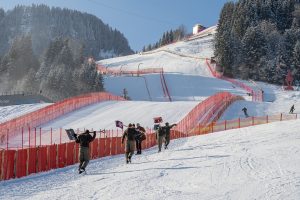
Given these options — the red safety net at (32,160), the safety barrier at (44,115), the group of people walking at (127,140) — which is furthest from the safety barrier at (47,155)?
the safety barrier at (44,115)

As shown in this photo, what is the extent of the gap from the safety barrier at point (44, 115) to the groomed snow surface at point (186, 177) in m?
17.6

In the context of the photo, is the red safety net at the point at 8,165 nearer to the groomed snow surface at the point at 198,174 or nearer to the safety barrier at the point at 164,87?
the groomed snow surface at the point at 198,174

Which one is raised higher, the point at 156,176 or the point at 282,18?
the point at 282,18

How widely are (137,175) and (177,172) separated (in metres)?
1.22

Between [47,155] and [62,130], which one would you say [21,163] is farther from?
[62,130]

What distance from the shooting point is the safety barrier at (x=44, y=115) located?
3778 centimetres

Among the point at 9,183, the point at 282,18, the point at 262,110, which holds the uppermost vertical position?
the point at 282,18

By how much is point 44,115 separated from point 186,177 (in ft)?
97.2

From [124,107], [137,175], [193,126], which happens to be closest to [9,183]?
[137,175]

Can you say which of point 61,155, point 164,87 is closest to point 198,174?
point 61,155

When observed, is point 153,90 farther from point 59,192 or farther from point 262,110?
point 59,192

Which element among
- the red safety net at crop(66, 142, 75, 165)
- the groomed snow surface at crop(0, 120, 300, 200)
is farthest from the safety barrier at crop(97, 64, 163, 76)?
the groomed snow surface at crop(0, 120, 300, 200)

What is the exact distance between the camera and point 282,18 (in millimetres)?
111188

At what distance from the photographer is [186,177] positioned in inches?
591
